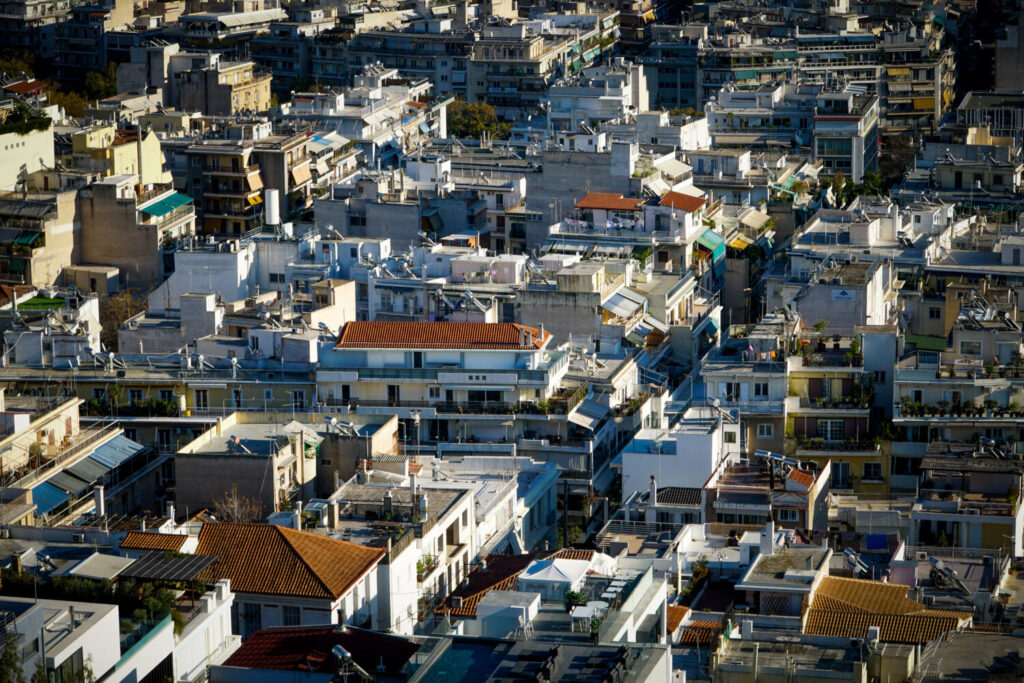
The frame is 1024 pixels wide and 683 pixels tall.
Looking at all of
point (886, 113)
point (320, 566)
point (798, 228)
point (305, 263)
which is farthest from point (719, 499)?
point (886, 113)

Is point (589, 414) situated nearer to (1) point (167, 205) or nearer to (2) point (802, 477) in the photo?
(2) point (802, 477)

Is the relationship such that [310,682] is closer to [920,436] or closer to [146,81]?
[920,436]

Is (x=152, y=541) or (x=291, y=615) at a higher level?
(x=152, y=541)

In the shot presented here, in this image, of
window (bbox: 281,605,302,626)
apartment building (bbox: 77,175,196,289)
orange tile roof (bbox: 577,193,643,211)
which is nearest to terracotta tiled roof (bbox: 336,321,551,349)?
window (bbox: 281,605,302,626)

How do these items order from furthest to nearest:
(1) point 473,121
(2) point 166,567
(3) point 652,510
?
(1) point 473,121
(3) point 652,510
(2) point 166,567

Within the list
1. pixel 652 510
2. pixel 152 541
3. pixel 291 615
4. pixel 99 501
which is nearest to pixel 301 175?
pixel 99 501

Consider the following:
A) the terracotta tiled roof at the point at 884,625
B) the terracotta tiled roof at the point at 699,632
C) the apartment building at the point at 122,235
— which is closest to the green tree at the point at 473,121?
the apartment building at the point at 122,235
